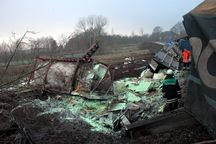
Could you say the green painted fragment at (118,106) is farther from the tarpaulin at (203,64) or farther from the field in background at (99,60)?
the tarpaulin at (203,64)

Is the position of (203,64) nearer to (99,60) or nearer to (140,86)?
(140,86)

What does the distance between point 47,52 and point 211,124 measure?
423 centimetres

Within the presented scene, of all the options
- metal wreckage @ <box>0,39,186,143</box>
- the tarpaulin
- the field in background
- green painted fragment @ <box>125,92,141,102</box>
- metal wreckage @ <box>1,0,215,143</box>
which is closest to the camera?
the tarpaulin

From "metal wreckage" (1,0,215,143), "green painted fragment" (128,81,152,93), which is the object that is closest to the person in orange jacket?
"metal wreckage" (1,0,215,143)

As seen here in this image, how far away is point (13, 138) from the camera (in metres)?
8.34

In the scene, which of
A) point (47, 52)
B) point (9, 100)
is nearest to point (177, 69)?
point (47, 52)

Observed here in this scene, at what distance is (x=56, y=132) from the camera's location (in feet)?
33.9

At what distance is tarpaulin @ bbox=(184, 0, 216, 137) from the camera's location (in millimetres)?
6785

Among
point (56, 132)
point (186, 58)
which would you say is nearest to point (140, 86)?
point (186, 58)

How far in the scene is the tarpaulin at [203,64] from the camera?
267 inches

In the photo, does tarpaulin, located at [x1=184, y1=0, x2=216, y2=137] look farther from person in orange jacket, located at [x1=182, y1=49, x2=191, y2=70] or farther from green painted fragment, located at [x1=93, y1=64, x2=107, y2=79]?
green painted fragment, located at [x1=93, y1=64, x2=107, y2=79]

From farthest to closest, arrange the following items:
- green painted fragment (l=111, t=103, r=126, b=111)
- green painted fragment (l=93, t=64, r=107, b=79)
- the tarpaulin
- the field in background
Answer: green painted fragment (l=93, t=64, r=107, b=79)
green painted fragment (l=111, t=103, r=126, b=111)
the field in background
the tarpaulin

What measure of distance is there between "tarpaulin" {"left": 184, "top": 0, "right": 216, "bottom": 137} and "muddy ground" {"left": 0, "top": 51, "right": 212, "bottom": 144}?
491mm

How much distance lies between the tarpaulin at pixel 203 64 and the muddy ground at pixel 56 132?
491 mm
